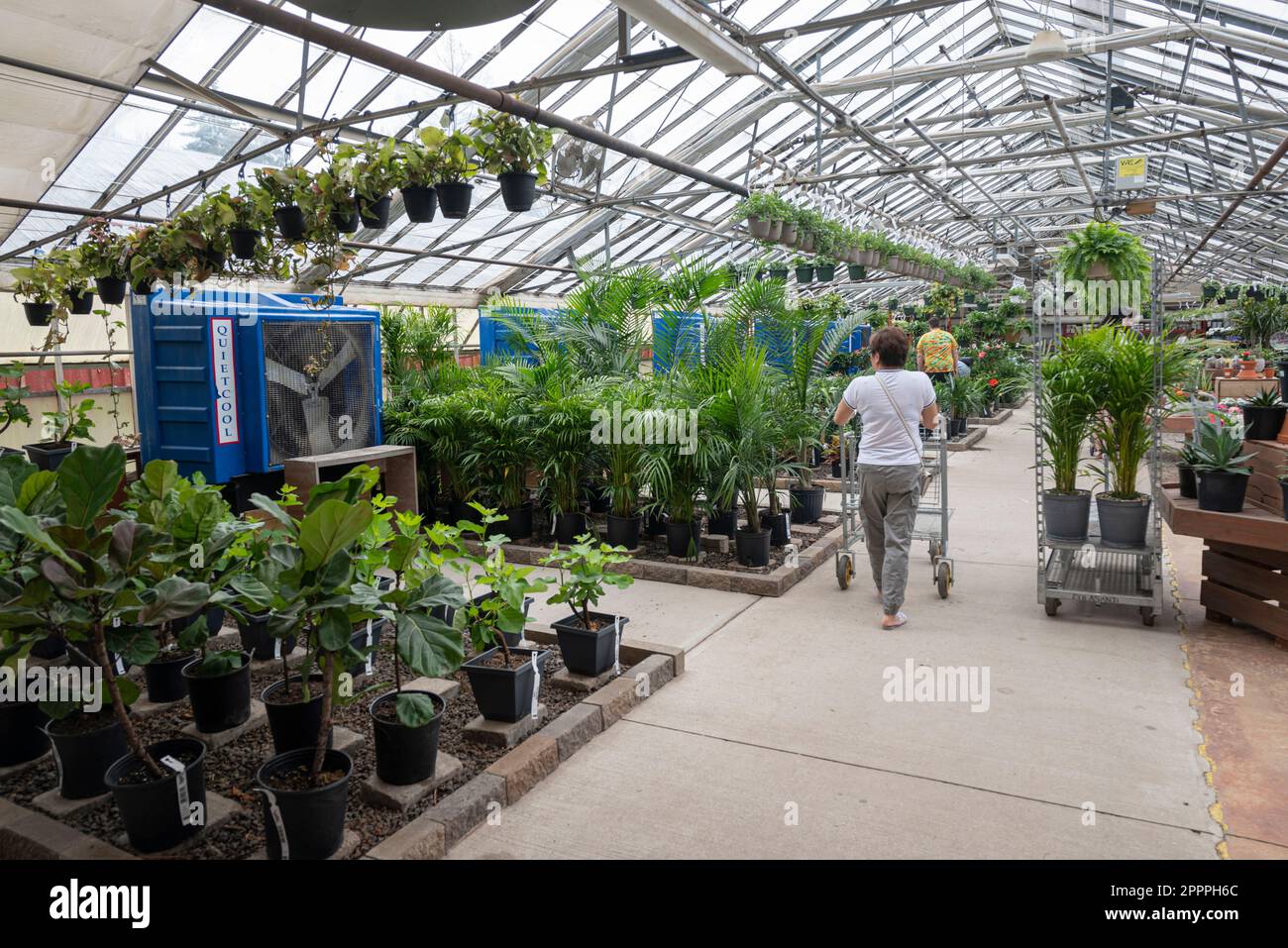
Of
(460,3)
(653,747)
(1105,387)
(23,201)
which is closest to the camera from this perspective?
(460,3)

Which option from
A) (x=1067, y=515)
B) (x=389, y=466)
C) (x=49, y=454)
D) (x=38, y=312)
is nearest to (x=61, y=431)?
(x=49, y=454)

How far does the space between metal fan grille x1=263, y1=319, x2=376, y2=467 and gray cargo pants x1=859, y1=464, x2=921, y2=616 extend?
12.0ft

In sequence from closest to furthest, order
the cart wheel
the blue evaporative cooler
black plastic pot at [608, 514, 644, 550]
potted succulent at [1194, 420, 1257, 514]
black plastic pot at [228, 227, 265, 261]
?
potted succulent at [1194, 420, 1257, 514] → black plastic pot at [228, 227, 265, 261] → the cart wheel → the blue evaporative cooler → black plastic pot at [608, 514, 644, 550]

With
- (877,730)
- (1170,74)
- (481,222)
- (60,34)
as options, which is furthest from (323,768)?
(1170,74)

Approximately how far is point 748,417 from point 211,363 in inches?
131

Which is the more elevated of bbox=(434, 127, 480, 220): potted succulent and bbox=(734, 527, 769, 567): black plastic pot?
bbox=(434, 127, 480, 220): potted succulent

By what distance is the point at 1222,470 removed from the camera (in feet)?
13.5

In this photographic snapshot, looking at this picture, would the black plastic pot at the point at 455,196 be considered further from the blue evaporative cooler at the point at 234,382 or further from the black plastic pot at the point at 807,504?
the black plastic pot at the point at 807,504

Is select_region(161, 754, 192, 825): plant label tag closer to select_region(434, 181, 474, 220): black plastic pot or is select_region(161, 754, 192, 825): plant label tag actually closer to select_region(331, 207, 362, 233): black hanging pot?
select_region(434, 181, 474, 220): black plastic pot

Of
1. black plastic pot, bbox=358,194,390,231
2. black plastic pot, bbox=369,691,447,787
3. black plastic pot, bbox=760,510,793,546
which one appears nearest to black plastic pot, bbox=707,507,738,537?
black plastic pot, bbox=760,510,793,546

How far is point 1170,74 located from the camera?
1112 cm

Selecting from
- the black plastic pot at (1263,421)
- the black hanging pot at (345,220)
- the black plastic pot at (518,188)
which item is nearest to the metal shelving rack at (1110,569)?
the black plastic pot at (1263,421)

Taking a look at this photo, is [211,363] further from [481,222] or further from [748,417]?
[481,222]

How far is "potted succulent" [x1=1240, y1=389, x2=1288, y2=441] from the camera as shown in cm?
443
